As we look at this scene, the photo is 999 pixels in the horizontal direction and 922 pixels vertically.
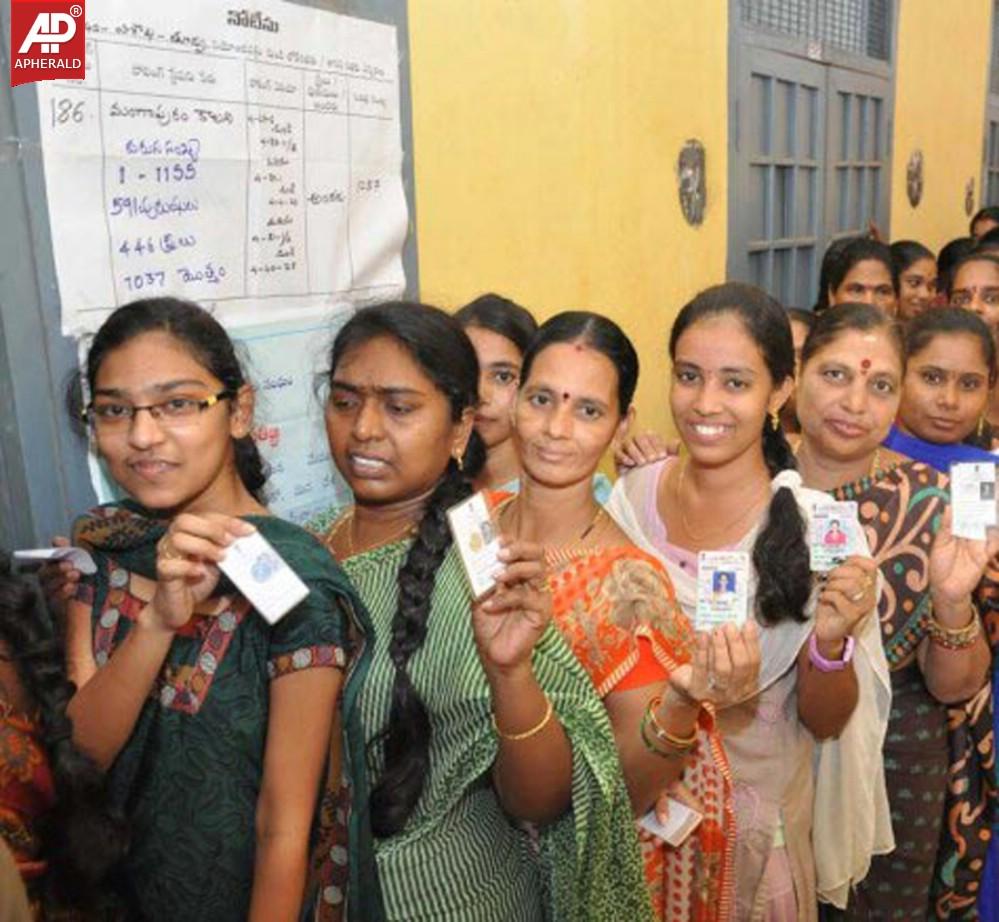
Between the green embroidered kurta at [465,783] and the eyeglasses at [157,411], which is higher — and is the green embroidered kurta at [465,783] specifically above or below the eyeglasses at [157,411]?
below

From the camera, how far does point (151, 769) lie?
1.41 m

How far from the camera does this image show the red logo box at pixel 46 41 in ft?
5.17

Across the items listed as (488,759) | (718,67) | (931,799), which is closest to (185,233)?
(488,759)

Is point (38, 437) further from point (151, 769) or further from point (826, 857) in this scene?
point (826, 857)

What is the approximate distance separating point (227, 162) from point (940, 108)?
7101 millimetres

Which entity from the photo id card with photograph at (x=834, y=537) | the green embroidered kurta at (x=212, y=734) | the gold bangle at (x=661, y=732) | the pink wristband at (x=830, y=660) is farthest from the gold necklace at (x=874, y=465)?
the green embroidered kurta at (x=212, y=734)

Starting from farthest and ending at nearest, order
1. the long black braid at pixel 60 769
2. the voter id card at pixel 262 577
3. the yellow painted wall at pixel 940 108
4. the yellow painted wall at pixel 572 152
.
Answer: the yellow painted wall at pixel 940 108 → the yellow painted wall at pixel 572 152 → the long black braid at pixel 60 769 → the voter id card at pixel 262 577

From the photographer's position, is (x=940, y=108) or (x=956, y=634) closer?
(x=956, y=634)

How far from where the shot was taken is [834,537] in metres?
1.83

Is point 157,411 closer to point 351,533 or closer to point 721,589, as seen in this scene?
point 351,533

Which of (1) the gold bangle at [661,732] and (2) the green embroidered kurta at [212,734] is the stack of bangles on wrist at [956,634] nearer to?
(1) the gold bangle at [661,732]

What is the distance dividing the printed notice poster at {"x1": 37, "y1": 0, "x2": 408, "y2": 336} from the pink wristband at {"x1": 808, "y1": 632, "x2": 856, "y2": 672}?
3.99 feet

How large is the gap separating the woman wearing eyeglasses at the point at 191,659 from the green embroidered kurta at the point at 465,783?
0.41ft

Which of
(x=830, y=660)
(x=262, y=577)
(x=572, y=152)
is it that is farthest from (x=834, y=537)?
(x=572, y=152)
